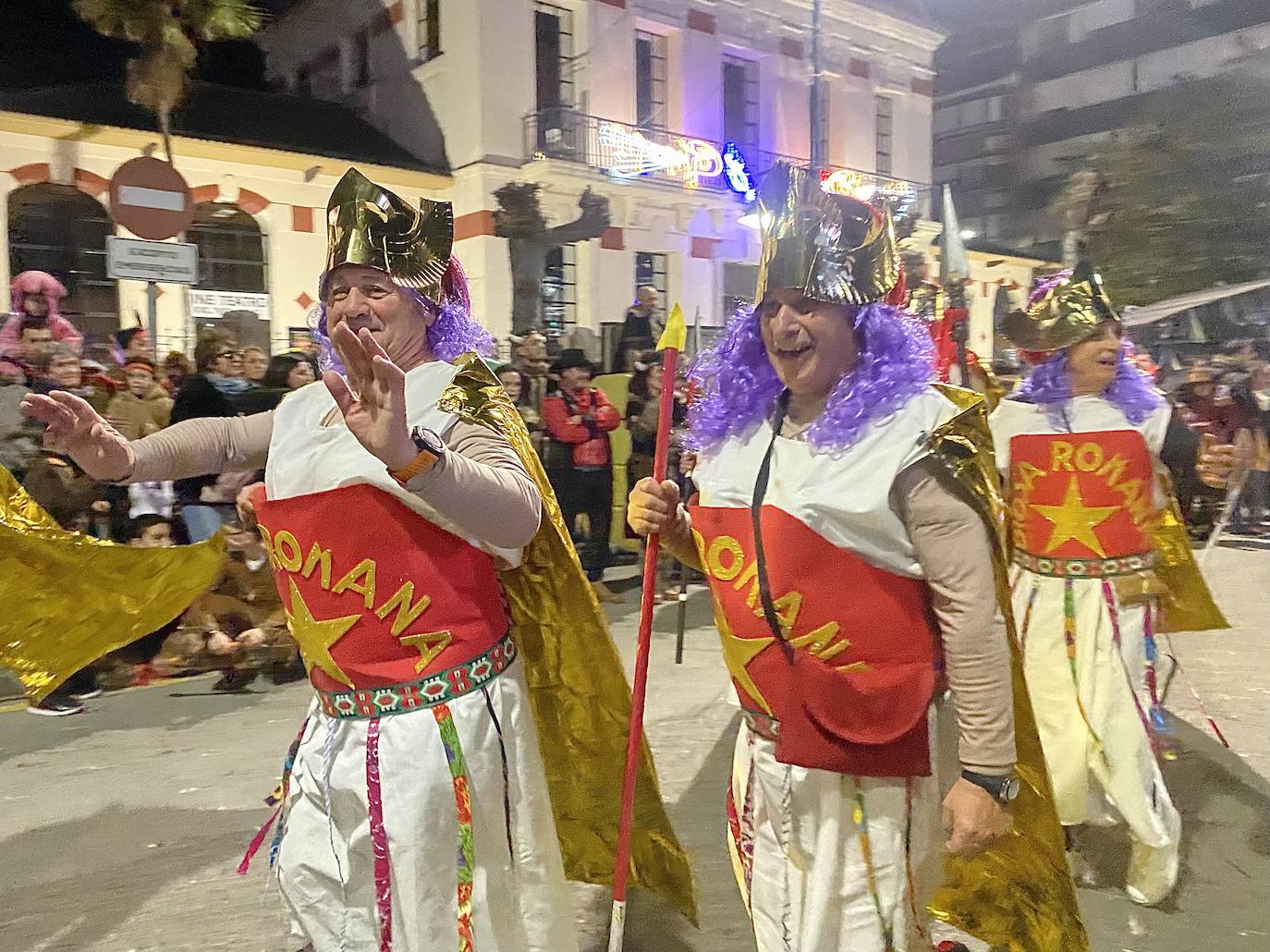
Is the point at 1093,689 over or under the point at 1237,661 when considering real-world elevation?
over

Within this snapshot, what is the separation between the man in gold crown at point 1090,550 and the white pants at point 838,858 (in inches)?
43.8

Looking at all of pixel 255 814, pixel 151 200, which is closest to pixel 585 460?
pixel 151 200

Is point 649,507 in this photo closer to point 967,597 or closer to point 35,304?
point 967,597

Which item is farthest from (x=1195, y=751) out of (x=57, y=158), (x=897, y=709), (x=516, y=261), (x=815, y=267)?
(x=57, y=158)

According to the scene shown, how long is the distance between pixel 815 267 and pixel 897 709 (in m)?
0.72

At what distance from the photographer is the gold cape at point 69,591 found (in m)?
1.73

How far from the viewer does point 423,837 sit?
1.37 metres

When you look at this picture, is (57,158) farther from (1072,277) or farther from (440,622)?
(1072,277)

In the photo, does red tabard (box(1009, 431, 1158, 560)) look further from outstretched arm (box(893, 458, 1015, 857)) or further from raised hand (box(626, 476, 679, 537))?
raised hand (box(626, 476, 679, 537))

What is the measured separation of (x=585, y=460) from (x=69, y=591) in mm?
3264

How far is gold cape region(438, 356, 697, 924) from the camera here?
1.61m

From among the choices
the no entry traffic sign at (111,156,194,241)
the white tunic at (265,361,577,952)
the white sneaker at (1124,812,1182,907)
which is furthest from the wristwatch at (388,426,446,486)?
the no entry traffic sign at (111,156,194,241)

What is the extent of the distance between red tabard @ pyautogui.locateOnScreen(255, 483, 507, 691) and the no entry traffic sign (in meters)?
2.99

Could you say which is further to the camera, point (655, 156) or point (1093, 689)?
point (655, 156)
